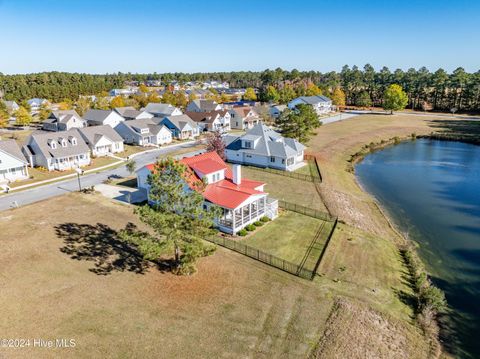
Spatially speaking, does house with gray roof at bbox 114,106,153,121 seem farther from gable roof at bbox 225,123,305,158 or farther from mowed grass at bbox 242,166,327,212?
mowed grass at bbox 242,166,327,212

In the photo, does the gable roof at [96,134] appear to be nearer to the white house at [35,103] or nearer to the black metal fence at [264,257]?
the black metal fence at [264,257]

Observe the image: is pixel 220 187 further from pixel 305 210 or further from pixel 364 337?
pixel 364 337

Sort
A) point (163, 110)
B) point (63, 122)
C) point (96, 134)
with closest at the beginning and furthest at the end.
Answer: point (96, 134), point (63, 122), point (163, 110)

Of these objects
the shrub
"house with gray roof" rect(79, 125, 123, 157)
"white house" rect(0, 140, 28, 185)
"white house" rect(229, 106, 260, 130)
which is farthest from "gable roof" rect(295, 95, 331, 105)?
the shrub

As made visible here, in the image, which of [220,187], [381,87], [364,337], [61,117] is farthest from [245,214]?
[381,87]

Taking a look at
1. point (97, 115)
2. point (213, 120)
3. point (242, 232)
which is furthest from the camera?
point (213, 120)

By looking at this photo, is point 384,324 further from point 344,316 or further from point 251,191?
point 251,191

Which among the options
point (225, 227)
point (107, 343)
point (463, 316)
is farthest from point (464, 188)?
point (107, 343)
